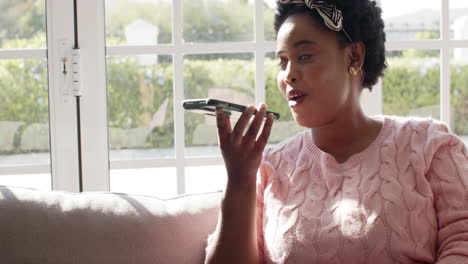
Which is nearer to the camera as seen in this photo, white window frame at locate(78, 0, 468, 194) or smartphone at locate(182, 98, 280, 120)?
smartphone at locate(182, 98, 280, 120)

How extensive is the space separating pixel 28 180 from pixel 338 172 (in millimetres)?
1300

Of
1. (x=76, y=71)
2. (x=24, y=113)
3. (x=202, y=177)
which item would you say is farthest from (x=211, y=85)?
(x=24, y=113)

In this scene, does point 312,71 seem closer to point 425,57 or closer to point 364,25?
point 364,25

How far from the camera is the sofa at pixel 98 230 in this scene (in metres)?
1.55

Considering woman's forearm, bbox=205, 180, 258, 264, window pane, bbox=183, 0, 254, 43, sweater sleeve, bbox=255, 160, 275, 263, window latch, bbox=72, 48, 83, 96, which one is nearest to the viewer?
woman's forearm, bbox=205, 180, 258, 264

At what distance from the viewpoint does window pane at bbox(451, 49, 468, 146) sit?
2.37 meters

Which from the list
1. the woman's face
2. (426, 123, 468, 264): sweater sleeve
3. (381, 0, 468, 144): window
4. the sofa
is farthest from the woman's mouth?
(381, 0, 468, 144): window

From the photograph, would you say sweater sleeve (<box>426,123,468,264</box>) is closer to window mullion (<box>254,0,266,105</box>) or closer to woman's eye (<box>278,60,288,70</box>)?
woman's eye (<box>278,60,288,70</box>)

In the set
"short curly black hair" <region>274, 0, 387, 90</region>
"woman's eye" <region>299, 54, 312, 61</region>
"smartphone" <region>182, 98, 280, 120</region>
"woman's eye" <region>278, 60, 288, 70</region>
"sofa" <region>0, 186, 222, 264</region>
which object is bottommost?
"sofa" <region>0, 186, 222, 264</region>

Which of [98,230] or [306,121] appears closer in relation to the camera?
[306,121]

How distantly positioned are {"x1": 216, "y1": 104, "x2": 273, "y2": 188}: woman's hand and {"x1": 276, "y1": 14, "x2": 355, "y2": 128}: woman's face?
113 millimetres

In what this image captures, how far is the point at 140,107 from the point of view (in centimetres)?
233

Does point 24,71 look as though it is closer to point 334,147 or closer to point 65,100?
point 65,100

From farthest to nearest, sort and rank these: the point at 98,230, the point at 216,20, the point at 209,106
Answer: the point at 216,20, the point at 98,230, the point at 209,106
